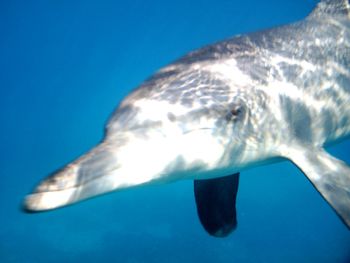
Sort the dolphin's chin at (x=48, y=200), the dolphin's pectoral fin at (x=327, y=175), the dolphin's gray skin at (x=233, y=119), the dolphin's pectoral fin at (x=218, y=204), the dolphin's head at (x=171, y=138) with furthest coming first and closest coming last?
the dolphin's pectoral fin at (x=218, y=204) < the dolphin's pectoral fin at (x=327, y=175) < the dolphin's gray skin at (x=233, y=119) < the dolphin's head at (x=171, y=138) < the dolphin's chin at (x=48, y=200)

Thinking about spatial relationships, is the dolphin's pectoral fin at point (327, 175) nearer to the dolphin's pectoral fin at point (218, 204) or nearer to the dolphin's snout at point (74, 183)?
the dolphin's pectoral fin at point (218, 204)

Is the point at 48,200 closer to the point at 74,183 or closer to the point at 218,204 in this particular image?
the point at 74,183

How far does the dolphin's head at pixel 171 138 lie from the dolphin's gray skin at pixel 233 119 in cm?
1

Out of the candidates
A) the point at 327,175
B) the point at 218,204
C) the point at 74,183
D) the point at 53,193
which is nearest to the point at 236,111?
the point at 327,175

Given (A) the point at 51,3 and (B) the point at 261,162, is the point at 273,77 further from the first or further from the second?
(A) the point at 51,3

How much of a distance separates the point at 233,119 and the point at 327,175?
1.31 meters

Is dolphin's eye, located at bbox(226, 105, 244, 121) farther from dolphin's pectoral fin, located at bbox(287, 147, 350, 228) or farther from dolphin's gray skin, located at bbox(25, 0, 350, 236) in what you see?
dolphin's pectoral fin, located at bbox(287, 147, 350, 228)

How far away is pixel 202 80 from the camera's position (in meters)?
4.19

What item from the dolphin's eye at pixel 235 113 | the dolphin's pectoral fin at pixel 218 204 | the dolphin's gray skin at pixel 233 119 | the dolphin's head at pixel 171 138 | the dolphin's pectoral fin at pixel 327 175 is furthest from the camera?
the dolphin's pectoral fin at pixel 218 204

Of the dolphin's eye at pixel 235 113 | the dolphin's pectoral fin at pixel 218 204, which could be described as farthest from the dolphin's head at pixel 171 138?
the dolphin's pectoral fin at pixel 218 204

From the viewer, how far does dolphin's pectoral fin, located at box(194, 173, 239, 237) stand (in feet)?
20.2

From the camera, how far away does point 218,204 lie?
6.26 meters

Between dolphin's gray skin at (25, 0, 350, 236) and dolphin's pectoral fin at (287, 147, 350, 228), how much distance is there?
1 centimetres

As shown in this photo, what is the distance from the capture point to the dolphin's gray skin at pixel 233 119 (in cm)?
309
